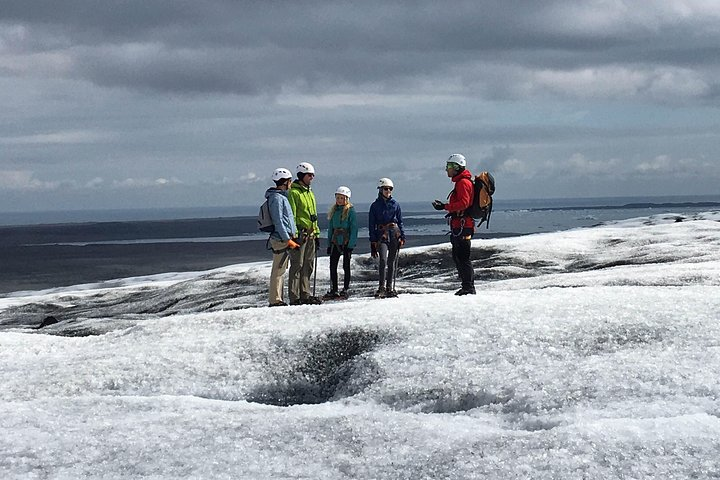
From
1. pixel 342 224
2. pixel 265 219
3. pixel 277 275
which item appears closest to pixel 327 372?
pixel 265 219

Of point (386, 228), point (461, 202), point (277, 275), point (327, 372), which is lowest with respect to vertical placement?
point (327, 372)

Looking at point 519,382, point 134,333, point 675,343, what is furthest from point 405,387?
point 134,333

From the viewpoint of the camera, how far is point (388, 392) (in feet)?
34.8

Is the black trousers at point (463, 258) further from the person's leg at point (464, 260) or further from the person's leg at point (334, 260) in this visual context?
the person's leg at point (334, 260)

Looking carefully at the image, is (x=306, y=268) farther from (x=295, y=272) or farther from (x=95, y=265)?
(x=95, y=265)

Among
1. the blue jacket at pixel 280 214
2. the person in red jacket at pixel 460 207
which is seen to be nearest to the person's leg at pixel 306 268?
the blue jacket at pixel 280 214

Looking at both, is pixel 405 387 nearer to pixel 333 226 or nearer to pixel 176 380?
pixel 176 380

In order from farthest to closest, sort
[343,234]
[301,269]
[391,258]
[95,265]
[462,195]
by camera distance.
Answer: [95,265] < [343,234] < [391,258] < [301,269] < [462,195]

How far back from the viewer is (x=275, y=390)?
464 inches

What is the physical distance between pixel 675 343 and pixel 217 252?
91.4m

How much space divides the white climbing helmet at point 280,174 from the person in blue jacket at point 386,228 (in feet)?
10.2

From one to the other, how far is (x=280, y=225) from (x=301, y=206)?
1.70 meters

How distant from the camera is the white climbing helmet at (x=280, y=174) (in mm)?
19344

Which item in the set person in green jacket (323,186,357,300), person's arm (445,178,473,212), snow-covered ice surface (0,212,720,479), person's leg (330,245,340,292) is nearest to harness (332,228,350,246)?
person in green jacket (323,186,357,300)
